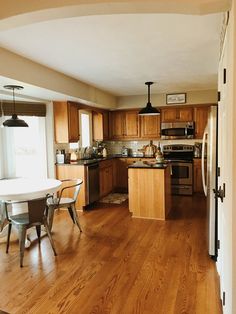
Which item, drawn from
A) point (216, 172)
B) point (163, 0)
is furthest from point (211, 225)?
point (163, 0)

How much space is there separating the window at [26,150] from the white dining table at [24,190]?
87 centimetres

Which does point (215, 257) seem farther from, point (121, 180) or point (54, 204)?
point (121, 180)

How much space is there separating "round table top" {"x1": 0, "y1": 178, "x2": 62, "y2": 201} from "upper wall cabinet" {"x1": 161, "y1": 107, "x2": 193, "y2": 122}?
3663 mm

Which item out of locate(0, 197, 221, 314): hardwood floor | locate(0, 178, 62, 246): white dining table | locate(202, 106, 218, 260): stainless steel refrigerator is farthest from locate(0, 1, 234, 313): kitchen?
locate(0, 178, 62, 246): white dining table

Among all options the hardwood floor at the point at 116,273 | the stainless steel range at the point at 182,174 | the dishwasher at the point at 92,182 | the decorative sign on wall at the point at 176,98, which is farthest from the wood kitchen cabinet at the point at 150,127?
the hardwood floor at the point at 116,273

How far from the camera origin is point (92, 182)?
17.3ft

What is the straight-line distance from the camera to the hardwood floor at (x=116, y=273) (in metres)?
2.19

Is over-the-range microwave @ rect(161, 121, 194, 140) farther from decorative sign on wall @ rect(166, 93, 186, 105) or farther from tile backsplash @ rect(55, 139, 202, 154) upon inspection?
decorative sign on wall @ rect(166, 93, 186, 105)

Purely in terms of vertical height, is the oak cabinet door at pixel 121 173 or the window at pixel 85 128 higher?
the window at pixel 85 128

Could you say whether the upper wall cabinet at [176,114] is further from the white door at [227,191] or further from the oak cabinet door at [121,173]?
the white door at [227,191]

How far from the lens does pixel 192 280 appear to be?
2.53 metres

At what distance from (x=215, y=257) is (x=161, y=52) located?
8.20 ft

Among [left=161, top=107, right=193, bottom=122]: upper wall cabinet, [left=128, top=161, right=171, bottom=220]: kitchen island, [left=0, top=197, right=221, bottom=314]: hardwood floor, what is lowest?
[left=0, top=197, right=221, bottom=314]: hardwood floor

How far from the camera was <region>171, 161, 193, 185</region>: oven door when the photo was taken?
595 centimetres
